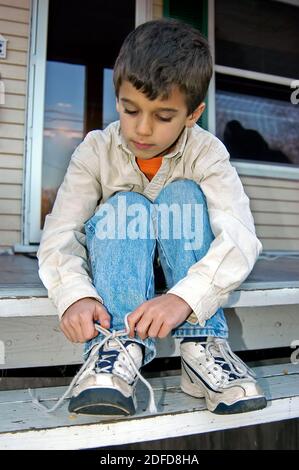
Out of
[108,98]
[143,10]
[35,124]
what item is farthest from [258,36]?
[35,124]

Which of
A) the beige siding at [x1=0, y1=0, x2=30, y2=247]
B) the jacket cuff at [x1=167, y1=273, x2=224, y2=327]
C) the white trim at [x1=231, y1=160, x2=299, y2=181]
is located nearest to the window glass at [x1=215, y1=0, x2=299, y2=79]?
the white trim at [x1=231, y1=160, x2=299, y2=181]

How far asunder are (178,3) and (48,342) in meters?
2.59

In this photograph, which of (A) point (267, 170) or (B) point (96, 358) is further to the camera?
(A) point (267, 170)

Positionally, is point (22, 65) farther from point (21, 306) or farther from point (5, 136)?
point (21, 306)

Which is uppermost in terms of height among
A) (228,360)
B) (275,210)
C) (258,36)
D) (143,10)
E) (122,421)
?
(258,36)

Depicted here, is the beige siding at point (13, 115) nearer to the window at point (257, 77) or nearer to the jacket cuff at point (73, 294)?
the window at point (257, 77)

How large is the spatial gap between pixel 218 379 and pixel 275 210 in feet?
8.61

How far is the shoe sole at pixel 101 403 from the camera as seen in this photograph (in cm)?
90

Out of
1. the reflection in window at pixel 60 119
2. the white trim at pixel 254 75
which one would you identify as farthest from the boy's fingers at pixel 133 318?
the white trim at pixel 254 75

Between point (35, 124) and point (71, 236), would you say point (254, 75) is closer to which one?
point (35, 124)

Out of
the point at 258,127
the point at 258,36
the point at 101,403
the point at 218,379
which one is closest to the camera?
the point at 101,403

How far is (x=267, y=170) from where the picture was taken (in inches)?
135

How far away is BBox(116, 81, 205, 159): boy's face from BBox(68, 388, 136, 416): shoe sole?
586 millimetres

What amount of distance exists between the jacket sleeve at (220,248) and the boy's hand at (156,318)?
38 mm
